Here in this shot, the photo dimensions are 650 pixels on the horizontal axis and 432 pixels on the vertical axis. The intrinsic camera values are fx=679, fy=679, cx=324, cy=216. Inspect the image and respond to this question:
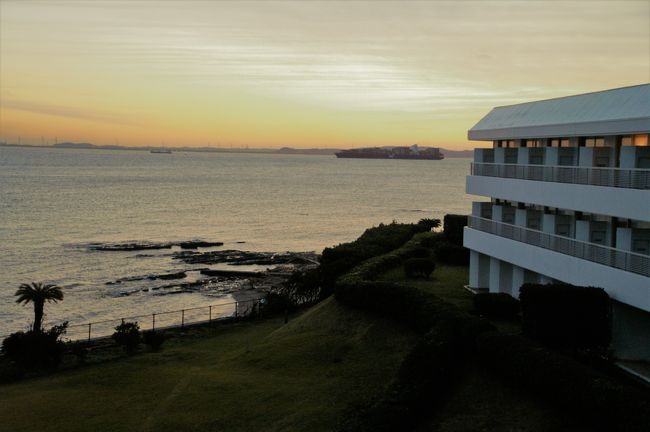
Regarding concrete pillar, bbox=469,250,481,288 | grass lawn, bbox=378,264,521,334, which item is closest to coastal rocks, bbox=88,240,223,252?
grass lawn, bbox=378,264,521,334

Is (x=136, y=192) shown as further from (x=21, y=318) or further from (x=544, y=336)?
(x=544, y=336)

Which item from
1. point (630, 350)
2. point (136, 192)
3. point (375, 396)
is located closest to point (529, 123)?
point (630, 350)

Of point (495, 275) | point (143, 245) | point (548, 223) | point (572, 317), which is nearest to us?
point (572, 317)

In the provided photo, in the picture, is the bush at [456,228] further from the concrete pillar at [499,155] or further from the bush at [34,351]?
the bush at [34,351]

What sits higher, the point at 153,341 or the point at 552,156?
the point at 552,156

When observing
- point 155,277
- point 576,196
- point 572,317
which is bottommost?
point 155,277

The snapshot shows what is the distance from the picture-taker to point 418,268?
35688 mm

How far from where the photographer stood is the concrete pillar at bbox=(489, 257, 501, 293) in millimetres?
31594

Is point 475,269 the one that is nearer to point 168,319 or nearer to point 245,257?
point 168,319

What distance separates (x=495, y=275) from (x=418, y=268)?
4.90 meters

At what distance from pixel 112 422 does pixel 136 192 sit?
14336 centimetres

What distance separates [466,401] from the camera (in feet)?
62.3

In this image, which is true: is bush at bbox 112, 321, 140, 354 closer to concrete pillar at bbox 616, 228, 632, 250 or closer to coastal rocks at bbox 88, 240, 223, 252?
concrete pillar at bbox 616, 228, 632, 250

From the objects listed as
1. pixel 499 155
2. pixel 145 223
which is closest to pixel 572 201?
pixel 499 155
